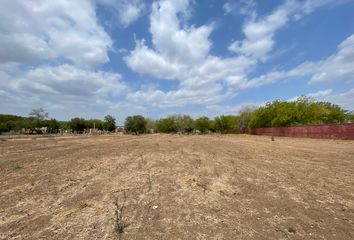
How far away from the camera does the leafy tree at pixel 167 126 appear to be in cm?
13200

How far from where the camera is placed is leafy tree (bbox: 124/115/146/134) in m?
125

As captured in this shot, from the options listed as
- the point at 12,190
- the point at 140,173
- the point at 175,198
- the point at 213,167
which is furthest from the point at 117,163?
the point at 175,198

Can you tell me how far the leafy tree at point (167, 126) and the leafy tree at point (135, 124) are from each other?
352 inches

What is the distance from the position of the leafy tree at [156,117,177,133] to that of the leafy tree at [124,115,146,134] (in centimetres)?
894

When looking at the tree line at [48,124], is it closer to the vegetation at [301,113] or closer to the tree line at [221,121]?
the tree line at [221,121]

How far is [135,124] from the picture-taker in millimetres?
125500

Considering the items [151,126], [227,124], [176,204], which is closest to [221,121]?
[227,124]

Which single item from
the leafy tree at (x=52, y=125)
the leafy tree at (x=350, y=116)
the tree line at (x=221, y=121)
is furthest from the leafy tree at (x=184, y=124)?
the leafy tree at (x=350, y=116)

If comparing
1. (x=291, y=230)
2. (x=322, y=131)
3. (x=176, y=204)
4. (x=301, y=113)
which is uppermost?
(x=301, y=113)

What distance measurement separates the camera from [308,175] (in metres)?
12.0

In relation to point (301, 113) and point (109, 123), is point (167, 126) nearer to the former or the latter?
point (109, 123)

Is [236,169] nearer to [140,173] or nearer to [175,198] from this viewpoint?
[140,173]

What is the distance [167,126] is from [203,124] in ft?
53.8

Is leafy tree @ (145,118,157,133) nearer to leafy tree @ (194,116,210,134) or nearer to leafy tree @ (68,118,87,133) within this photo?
leafy tree @ (194,116,210,134)
